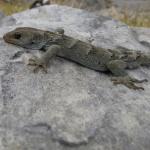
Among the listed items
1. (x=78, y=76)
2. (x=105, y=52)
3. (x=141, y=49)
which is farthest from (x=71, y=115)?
(x=141, y=49)

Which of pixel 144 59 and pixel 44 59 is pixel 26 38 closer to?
pixel 44 59

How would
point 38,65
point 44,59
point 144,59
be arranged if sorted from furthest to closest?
point 144,59 < point 44,59 < point 38,65

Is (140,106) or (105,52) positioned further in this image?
(105,52)

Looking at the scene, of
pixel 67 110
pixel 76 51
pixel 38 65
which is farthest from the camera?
pixel 76 51

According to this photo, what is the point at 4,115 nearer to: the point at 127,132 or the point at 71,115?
the point at 71,115

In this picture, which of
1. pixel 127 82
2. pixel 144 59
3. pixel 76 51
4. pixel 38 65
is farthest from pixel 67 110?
pixel 144 59

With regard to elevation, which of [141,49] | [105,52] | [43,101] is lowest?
[141,49]

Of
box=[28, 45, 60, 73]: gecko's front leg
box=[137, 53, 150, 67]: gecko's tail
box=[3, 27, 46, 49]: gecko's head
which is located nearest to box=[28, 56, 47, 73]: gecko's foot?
box=[28, 45, 60, 73]: gecko's front leg
